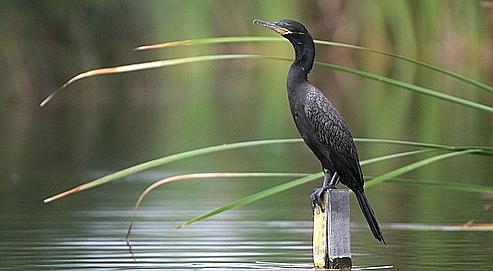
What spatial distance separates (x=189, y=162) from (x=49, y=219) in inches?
190

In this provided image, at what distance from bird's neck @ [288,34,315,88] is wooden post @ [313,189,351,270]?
516 millimetres

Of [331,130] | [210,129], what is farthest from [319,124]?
[210,129]

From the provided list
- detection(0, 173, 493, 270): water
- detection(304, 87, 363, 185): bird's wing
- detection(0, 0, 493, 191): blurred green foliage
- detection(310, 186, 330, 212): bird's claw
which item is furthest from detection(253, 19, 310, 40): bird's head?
detection(0, 0, 493, 191): blurred green foliage

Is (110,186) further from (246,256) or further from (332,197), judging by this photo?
(332,197)

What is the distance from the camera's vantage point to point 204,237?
915 centimetres

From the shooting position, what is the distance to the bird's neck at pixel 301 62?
732 cm

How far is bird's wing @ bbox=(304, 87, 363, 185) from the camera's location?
7.19m

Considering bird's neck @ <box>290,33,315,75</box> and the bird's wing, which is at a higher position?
bird's neck @ <box>290,33,315,75</box>

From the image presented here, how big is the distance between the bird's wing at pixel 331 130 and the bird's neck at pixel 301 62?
11 centimetres

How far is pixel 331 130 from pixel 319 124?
0.19ft

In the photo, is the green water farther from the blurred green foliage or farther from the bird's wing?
the bird's wing

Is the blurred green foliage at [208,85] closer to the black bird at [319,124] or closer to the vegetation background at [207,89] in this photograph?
the vegetation background at [207,89]

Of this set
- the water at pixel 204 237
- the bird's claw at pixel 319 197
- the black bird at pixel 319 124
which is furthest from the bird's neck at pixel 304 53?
the water at pixel 204 237

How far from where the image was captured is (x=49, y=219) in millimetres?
10195
